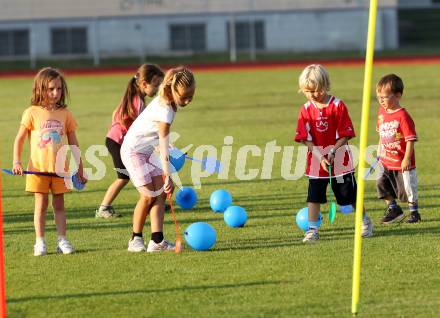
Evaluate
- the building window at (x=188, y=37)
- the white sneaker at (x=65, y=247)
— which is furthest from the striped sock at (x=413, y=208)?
the building window at (x=188, y=37)

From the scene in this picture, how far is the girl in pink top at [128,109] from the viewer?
421 inches

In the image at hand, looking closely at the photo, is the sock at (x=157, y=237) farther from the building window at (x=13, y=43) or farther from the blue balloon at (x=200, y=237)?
the building window at (x=13, y=43)

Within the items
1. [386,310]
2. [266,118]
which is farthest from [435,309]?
[266,118]

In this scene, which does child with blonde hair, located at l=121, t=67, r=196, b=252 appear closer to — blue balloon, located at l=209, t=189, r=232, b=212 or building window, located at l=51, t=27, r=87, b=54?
blue balloon, located at l=209, t=189, r=232, b=212

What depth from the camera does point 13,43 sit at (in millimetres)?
53375

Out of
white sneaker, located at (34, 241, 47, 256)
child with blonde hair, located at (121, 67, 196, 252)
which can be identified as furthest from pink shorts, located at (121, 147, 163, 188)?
white sneaker, located at (34, 241, 47, 256)

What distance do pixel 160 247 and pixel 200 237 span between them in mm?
386

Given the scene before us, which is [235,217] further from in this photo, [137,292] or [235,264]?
[137,292]

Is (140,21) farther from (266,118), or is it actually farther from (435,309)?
(435,309)

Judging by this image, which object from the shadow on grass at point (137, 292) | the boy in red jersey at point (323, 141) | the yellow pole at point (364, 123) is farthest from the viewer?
the boy in red jersey at point (323, 141)

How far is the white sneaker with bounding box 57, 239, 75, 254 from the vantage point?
934 centimetres

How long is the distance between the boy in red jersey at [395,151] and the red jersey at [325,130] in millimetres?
995

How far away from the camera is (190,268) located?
862cm

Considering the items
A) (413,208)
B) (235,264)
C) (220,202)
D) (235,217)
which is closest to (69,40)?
(220,202)
